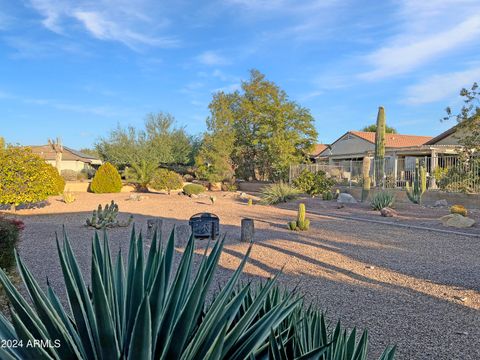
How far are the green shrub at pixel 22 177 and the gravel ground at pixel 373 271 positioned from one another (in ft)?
7.70

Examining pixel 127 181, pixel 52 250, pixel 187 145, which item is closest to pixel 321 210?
pixel 52 250

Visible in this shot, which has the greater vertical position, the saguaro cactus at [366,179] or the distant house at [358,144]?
the distant house at [358,144]

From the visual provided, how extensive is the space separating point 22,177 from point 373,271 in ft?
44.6

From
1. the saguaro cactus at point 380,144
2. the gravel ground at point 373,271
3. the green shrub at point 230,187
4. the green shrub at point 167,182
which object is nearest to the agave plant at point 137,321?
the gravel ground at point 373,271

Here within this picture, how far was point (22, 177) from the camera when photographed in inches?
602

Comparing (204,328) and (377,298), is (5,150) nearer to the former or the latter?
(377,298)

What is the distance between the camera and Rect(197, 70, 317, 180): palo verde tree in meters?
31.8

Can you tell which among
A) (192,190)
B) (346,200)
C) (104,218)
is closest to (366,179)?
(346,200)

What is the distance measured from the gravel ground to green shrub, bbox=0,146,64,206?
235 cm

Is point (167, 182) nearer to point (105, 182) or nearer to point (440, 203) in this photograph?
point (105, 182)

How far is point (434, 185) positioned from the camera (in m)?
21.8

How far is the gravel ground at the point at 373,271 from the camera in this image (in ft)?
13.9

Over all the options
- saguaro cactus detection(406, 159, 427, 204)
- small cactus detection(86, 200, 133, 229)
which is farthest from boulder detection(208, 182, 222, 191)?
small cactus detection(86, 200, 133, 229)

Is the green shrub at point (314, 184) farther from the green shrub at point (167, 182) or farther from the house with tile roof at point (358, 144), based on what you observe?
the house with tile roof at point (358, 144)
